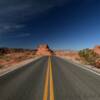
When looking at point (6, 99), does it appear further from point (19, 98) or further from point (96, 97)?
point (96, 97)

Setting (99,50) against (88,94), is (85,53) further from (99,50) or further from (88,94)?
(99,50)

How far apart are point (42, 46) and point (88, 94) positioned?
499ft

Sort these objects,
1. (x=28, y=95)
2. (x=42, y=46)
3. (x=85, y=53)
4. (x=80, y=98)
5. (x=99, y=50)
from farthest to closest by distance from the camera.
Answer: (x=42, y=46) → (x=99, y=50) → (x=85, y=53) → (x=28, y=95) → (x=80, y=98)

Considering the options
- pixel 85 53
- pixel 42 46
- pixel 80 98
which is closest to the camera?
pixel 80 98

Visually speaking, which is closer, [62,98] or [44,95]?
[62,98]

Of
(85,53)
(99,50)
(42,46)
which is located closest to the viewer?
(85,53)

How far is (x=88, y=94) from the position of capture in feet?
22.4

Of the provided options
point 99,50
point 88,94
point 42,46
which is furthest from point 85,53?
point 42,46

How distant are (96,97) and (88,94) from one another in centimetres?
52

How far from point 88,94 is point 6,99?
352cm

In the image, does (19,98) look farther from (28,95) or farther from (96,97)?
(96,97)

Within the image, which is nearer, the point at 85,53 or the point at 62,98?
the point at 62,98

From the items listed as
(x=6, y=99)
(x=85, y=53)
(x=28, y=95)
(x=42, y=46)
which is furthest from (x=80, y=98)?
(x=42, y=46)

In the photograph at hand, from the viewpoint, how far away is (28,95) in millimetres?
6773
